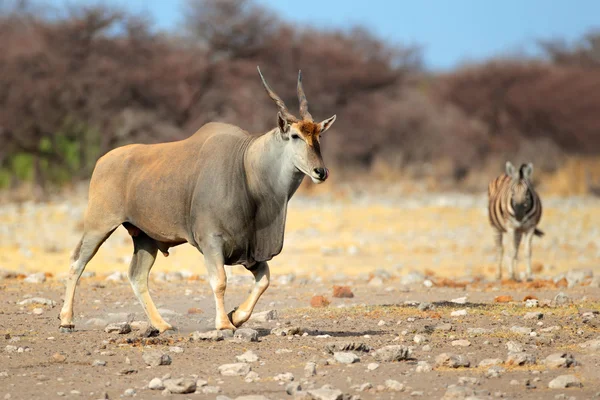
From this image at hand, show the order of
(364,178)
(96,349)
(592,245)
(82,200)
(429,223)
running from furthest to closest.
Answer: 1. (364,178)
2. (82,200)
3. (429,223)
4. (592,245)
5. (96,349)

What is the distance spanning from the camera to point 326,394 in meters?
5.88

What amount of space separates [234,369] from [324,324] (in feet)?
6.76

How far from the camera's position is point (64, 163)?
28.9m

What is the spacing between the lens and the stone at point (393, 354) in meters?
7.04

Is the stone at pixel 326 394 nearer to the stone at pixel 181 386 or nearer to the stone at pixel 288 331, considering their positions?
the stone at pixel 181 386

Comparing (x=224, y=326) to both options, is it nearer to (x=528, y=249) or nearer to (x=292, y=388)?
(x=292, y=388)

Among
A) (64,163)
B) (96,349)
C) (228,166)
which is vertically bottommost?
(96,349)

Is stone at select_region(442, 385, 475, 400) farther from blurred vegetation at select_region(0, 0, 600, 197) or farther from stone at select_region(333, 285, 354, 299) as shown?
blurred vegetation at select_region(0, 0, 600, 197)

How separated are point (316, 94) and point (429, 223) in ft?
54.4

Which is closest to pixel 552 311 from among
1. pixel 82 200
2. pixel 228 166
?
pixel 228 166

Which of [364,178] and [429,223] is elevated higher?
[364,178]

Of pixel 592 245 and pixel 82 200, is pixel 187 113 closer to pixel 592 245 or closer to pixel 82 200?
pixel 82 200

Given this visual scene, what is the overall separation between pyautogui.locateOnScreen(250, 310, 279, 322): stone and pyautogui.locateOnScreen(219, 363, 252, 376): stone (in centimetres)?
220

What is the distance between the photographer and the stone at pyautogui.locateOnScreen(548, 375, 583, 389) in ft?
20.7
